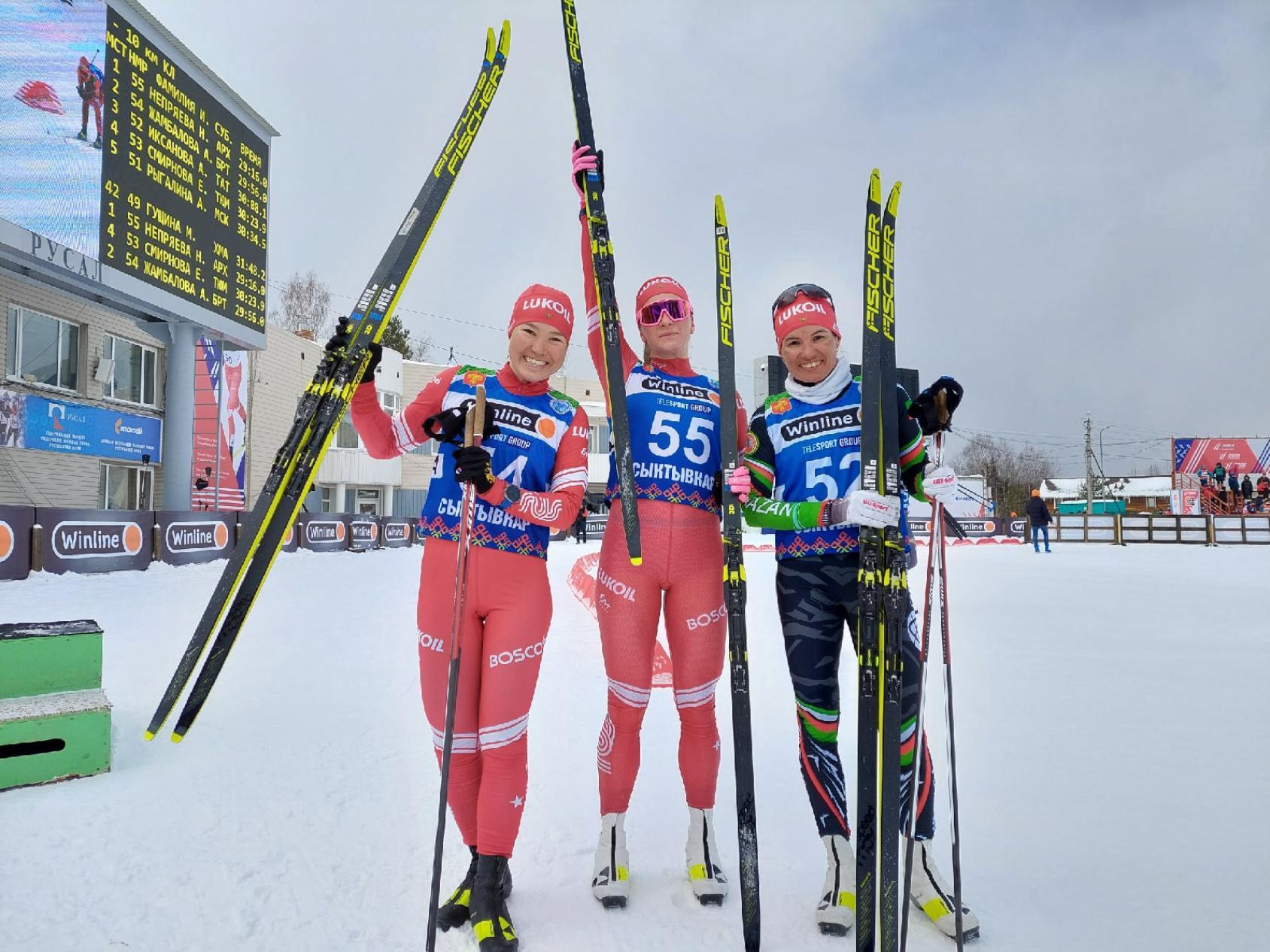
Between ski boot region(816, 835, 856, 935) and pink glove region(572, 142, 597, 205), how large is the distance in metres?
2.69

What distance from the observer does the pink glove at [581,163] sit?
3105 mm

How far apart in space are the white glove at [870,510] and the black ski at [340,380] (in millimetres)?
1899

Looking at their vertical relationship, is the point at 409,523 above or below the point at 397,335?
below

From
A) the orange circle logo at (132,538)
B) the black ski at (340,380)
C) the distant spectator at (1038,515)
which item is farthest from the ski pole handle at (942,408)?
the distant spectator at (1038,515)

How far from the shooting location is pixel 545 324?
2811 millimetres

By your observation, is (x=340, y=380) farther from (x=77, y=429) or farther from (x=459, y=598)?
(x=77, y=429)

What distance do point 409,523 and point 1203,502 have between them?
37732 millimetres

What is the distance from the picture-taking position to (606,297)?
2.98m

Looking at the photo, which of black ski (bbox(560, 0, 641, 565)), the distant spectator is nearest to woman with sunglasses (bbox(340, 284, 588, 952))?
black ski (bbox(560, 0, 641, 565))

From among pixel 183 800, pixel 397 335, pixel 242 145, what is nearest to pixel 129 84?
pixel 242 145

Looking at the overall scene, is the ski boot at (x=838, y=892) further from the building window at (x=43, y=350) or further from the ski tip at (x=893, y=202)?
the building window at (x=43, y=350)

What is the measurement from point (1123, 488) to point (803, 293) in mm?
73795

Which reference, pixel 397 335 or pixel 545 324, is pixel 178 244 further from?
pixel 397 335

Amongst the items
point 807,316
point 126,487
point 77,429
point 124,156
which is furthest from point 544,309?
point 126,487
